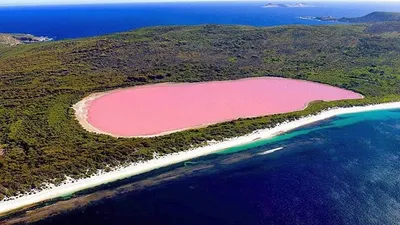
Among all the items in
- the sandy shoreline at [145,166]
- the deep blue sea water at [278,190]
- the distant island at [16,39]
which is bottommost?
the deep blue sea water at [278,190]

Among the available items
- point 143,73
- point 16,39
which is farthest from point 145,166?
point 16,39

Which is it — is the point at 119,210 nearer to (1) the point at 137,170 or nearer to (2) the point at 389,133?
(1) the point at 137,170

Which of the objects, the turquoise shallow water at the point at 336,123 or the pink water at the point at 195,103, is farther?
the pink water at the point at 195,103

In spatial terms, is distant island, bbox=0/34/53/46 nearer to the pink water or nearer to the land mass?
the land mass

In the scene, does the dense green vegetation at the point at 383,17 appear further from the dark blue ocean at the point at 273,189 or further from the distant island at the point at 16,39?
the distant island at the point at 16,39

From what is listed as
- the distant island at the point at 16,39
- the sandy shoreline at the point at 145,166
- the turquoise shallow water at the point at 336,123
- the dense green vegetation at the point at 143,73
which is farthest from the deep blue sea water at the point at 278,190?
the distant island at the point at 16,39

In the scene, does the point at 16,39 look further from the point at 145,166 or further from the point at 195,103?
the point at 145,166

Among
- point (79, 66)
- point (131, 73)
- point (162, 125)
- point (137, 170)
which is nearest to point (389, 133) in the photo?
point (162, 125)

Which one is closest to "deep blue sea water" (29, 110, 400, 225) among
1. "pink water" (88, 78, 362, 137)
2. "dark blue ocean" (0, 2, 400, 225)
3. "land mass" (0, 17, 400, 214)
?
"dark blue ocean" (0, 2, 400, 225)

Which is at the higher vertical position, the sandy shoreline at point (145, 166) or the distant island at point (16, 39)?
the distant island at point (16, 39)
